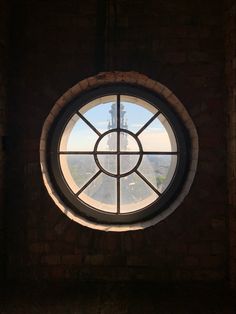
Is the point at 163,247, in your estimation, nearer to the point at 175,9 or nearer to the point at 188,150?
the point at 188,150

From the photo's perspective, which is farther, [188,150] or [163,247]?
[188,150]

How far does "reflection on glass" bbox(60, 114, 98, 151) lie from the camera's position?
2139 millimetres

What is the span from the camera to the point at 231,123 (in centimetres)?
188

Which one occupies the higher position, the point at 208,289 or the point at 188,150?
the point at 188,150

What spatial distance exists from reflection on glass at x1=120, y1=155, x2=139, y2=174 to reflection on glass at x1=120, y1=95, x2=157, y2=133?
0.72ft

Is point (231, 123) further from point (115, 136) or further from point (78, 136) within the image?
point (78, 136)

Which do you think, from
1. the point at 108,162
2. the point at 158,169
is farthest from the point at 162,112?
the point at 108,162

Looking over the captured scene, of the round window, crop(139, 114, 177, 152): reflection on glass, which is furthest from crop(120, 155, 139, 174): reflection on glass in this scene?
crop(139, 114, 177, 152): reflection on glass

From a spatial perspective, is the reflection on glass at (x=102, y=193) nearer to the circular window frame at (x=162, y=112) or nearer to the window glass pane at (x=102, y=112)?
the circular window frame at (x=162, y=112)

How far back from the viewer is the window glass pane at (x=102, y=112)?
214cm

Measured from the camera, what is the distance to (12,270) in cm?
193

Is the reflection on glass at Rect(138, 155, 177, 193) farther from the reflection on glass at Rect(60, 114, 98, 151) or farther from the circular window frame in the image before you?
the reflection on glass at Rect(60, 114, 98, 151)

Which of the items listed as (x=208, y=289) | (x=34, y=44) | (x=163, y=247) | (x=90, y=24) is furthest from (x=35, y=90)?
(x=208, y=289)

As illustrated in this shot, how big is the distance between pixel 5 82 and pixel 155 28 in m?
1.23
